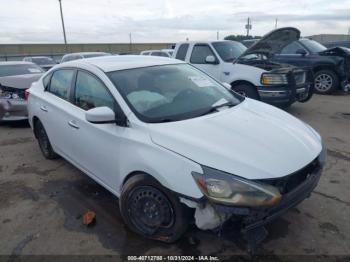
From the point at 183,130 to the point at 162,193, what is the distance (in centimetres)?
57

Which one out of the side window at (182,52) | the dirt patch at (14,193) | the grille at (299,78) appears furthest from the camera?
the side window at (182,52)

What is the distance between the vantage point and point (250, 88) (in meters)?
7.41

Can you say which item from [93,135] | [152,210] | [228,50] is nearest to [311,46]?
[228,50]

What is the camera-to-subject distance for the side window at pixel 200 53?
8.38 metres

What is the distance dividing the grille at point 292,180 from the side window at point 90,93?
170cm

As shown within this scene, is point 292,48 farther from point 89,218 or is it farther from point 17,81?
point 89,218

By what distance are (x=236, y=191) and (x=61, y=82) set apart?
3.05 m

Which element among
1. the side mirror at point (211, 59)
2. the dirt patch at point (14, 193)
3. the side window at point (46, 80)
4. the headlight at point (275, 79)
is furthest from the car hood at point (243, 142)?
the side mirror at point (211, 59)

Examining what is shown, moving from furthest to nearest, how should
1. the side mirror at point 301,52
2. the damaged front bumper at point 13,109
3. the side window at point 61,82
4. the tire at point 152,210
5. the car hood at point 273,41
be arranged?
the side mirror at point 301,52 < the car hood at point 273,41 < the damaged front bumper at point 13,109 < the side window at point 61,82 < the tire at point 152,210

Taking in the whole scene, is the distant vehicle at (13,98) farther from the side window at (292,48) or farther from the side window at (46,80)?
the side window at (292,48)

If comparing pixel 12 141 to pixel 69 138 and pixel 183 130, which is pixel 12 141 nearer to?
pixel 69 138

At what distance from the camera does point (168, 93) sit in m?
3.42

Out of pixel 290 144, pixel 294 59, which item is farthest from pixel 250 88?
pixel 290 144

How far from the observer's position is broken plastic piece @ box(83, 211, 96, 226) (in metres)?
3.31
